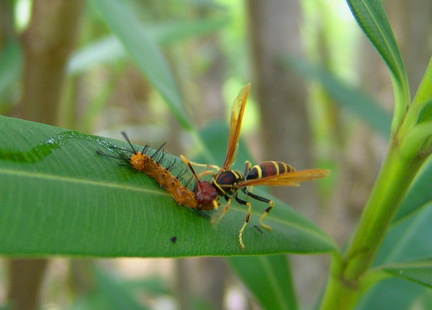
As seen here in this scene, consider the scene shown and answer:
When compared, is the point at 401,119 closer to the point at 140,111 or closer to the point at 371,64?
the point at 371,64

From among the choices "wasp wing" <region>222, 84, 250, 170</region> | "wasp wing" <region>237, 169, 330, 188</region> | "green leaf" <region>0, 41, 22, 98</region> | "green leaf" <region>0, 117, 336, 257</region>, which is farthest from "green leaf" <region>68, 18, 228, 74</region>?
"green leaf" <region>0, 117, 336, 257</region>

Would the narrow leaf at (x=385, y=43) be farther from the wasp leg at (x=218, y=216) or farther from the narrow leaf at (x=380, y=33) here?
the wasp leg at (x=218, y=216)

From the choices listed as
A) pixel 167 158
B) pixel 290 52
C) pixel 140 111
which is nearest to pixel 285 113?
pixel 290 52

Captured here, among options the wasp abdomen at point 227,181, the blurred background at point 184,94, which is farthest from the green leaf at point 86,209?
the blurred background at point 184,94

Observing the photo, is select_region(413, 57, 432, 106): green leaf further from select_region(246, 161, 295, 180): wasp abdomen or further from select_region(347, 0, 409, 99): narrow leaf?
select_region(246, 161, 295, 180): wasp abdomen

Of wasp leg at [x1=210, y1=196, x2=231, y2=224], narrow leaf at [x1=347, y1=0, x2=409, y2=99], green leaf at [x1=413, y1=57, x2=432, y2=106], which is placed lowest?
wasp leg at [x1=210, y1=196, x2=231, y2=224]

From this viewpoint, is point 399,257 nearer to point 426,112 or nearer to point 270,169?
point 270,169

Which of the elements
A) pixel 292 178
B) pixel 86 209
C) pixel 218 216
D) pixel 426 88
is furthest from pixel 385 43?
pixel 86 209
